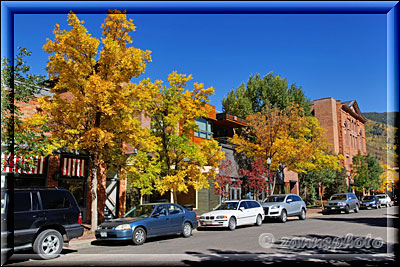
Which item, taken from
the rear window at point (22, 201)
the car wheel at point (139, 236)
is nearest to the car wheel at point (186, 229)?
the car wheel at point (139, 236)

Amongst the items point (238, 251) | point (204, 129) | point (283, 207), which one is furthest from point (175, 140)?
point (204, 129)

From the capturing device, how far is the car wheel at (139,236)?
472 inches

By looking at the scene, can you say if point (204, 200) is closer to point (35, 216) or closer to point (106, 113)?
point (106, 113)

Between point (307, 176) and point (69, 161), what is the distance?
28226 mm

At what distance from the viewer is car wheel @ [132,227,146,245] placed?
39.4 feet

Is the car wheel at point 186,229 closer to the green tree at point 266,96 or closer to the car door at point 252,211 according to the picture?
the car door at point 252,211

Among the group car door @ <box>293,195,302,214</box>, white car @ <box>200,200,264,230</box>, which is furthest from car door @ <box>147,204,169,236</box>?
car door @ <box>293,195,302,214</box>

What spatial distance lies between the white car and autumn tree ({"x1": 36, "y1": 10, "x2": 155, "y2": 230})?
512 centimetres

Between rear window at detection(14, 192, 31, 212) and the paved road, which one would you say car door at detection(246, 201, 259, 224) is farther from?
rear window at detection(14, 192, 31, 212)

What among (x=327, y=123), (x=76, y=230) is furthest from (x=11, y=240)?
(x=327, y=123)

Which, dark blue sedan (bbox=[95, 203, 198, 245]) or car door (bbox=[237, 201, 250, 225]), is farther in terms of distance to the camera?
car door (bbox=[237, 201, 250, 225])

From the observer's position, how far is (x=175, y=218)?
13.8 metres

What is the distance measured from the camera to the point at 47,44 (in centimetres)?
1418

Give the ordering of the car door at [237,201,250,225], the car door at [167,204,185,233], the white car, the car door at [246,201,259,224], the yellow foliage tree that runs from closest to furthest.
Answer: the car door at [167,204,185,233] → the white car → the car door at [237,201,250,225] → the car door at [246,201,259,224] → the yellow foliage tree
